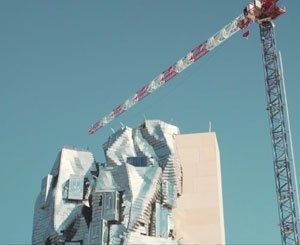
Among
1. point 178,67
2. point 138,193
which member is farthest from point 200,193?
point 178,67

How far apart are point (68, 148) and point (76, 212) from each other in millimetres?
11801

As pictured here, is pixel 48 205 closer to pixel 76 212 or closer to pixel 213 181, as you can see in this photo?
pixel 76 212

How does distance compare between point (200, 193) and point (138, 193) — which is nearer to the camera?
point (138, 193)

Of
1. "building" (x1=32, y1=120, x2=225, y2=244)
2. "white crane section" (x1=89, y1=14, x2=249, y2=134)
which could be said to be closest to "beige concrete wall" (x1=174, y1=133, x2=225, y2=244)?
"building" (x1=32, y1=120, x2=225, y2=244)

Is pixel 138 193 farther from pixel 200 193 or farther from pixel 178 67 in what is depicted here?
pixel 178 67

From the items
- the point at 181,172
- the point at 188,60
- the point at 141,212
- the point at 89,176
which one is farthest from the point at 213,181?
the point at 188,60

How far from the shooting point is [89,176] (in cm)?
9456

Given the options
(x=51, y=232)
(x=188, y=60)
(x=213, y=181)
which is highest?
(x=188, y=60)

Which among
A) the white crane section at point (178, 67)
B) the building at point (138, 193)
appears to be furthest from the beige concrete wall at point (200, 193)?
the white crane section at point (178, 67)

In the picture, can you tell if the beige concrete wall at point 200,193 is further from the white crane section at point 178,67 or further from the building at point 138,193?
the white crane section at point 178,67

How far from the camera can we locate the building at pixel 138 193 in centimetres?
8488

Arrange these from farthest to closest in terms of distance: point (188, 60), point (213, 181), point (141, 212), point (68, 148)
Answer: point (188, 60) < point (68, 148) < point (213, 181) < point (141, 212)

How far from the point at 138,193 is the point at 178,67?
29993mm

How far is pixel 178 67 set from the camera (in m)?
108
